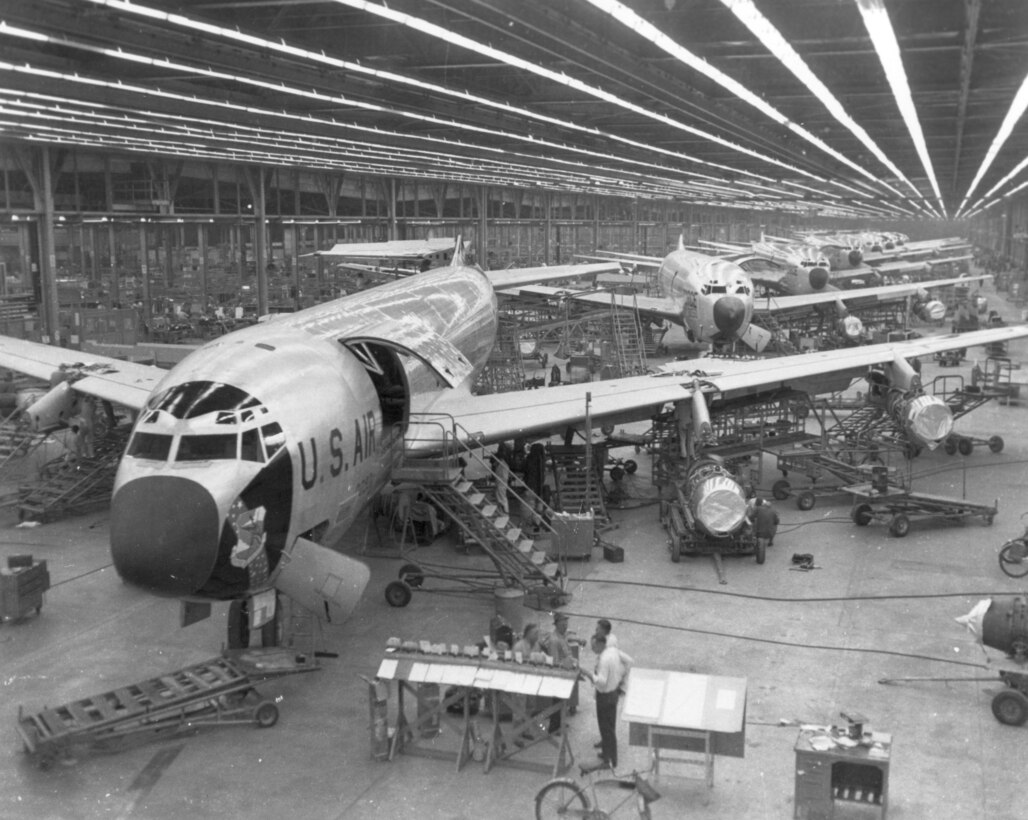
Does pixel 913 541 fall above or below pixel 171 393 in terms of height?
below

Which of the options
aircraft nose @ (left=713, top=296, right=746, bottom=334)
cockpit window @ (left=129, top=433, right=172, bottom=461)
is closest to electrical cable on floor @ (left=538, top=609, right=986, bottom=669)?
cockpit window @ (left=129, top=433, right=172, bottom=461)

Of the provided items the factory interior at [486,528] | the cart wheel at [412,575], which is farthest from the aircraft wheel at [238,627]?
the cart wheel at [412,575]

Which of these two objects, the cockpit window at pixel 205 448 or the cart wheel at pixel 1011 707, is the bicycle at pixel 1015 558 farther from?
the cockpit window at pixel 205 448

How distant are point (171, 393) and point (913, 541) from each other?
1702 cm

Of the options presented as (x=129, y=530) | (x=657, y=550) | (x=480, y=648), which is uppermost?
(x=129, y=530)

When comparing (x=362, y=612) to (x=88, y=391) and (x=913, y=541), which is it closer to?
(x=88, y=391)

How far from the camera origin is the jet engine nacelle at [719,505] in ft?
75.9

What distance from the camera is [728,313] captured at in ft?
158

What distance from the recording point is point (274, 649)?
57.6 ft

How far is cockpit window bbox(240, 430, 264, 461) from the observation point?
16000 mm

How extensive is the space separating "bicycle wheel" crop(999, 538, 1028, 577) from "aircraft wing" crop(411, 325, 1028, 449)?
7.89 meters

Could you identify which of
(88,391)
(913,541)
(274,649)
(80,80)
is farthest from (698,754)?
(80,80)

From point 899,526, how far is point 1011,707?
10.3 meters

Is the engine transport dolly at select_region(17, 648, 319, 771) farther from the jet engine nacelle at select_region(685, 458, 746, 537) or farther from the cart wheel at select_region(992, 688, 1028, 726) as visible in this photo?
the cart wheel at select_region(992, 688, 1028, 726)
